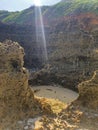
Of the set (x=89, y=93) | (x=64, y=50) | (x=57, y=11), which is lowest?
(x=64, y=50)

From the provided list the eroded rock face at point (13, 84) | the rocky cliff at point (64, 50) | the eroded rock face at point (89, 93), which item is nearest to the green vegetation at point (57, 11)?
the rocky cliff at point (64, 50)

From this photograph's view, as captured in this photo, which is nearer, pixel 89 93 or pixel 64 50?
pixel 89 93

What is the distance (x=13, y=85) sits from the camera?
1316 cm

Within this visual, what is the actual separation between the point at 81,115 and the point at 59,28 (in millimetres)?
30030

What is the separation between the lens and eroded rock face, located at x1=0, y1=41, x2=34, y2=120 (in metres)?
12.8

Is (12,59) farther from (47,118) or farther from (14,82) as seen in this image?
(47,118)

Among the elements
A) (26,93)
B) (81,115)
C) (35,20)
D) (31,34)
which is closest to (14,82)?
(26,93)

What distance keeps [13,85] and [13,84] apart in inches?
1.5

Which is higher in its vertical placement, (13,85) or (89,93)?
(13,85)

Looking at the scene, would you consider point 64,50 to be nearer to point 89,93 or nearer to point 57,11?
point 89,93

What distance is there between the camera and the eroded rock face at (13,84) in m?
12.8

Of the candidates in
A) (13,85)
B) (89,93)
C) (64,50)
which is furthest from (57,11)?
(13,85)

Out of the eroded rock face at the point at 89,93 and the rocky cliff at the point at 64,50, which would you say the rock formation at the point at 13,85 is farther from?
the rocky cliff at the point at 64,50

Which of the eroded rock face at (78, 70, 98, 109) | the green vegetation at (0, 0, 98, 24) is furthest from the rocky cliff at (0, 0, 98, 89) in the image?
the green vegetation at (0, 0, 98, 24)
